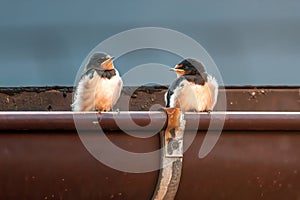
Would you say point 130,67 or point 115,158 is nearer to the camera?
point 115,158

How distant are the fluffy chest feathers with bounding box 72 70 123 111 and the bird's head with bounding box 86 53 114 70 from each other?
37 millimetres

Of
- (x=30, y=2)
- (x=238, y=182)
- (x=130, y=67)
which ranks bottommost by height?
(x=238, y=182)

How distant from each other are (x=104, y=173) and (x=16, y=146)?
14cm

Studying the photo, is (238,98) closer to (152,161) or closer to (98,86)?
(98,86)

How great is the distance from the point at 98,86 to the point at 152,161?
0.98 meters

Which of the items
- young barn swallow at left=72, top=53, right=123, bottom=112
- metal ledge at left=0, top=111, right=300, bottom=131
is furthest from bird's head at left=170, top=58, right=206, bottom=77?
metal ledge at left=0, top=111, right=300, bottom=131

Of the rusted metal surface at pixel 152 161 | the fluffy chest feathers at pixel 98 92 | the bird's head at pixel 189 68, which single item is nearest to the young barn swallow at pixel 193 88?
the bird's head at pixel 189 68

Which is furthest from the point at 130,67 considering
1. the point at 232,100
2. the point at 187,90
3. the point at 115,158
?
the point at 115,158

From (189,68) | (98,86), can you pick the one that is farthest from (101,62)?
(189,68)

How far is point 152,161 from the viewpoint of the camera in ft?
3.35

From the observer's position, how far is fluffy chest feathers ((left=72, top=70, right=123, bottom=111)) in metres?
1.88

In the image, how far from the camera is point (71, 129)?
3.30 feet

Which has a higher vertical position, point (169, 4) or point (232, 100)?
point (169, 4)

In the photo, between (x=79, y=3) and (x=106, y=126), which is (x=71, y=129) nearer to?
(x=106, y=126)
